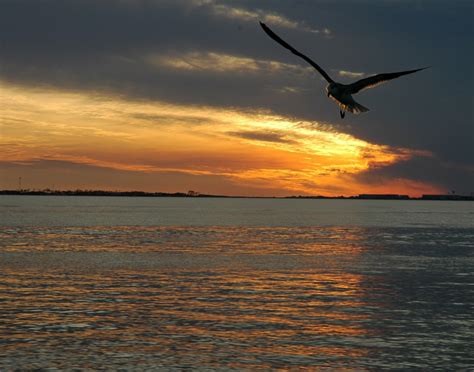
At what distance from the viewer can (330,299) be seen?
31.1 metres

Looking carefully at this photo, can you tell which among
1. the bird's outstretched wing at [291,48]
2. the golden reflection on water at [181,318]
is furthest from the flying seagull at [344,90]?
the golden reflection on water at [181,318]

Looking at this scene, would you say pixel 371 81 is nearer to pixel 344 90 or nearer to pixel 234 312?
pixel 344 90

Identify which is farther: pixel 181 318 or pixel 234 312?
pixel 234 312

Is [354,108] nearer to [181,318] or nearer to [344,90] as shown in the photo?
[344,90]

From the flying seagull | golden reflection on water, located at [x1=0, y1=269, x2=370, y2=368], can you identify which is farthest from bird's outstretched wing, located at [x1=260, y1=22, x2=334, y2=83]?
golden reflection on water, located at [x1=0, y1=269, x2=370, y2=368]

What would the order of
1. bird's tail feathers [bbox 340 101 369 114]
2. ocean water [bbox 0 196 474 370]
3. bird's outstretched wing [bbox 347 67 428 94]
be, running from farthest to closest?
bird's tail feathers [bbox 340 101 369 114] < bird's outstretched wing [bbox 347 67 428 94] < ocean water [bbox 0 196 474 370]

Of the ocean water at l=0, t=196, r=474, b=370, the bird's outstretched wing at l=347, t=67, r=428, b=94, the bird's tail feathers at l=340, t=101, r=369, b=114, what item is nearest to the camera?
the ocean water at l=0, t=196, r=474, b=370

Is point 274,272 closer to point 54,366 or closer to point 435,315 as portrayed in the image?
point 435,315

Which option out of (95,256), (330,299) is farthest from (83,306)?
(95,256)

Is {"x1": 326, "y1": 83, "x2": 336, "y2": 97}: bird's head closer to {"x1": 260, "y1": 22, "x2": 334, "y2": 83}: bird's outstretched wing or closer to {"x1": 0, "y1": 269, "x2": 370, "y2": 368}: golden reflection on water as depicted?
{"x1": 260, "y1": 22, "x2": 334, "y2": 83}: bird's outstretched wing

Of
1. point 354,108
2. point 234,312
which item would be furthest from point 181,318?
point 354,108

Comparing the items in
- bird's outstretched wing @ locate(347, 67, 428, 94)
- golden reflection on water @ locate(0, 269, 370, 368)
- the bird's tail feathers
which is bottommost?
golden reflection on water @ locate(0, 269, 370, 368)

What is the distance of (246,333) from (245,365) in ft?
13.7

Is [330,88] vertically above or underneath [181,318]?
above
